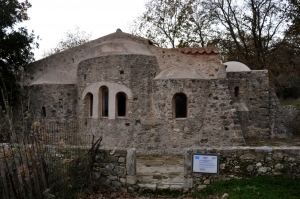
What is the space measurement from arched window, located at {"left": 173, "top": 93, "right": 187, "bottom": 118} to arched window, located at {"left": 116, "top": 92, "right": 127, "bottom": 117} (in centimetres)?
217

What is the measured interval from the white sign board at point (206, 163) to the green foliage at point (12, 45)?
10.3 meters

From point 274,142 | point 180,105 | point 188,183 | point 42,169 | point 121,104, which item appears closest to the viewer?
point 42,169

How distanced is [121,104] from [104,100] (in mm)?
852

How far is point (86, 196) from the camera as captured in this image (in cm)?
637

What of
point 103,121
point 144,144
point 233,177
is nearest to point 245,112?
point 144,144

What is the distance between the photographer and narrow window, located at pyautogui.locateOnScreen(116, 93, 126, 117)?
12.0 metres

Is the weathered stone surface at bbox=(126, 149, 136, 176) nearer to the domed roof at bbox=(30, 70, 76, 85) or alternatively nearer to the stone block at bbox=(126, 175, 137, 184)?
the stone block at bbox=(126, 175, 137, 184)

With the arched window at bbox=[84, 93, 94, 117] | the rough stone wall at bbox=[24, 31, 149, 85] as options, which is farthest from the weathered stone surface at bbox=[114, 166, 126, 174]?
the rough stone wall at bbox=[24, 31, 149, 85]

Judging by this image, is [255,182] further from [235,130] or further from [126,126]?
[126,126]

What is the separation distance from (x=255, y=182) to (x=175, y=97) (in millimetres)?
5902

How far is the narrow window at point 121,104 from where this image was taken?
1201cm

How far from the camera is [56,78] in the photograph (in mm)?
14352

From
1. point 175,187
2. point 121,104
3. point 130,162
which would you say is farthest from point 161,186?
point 121,104

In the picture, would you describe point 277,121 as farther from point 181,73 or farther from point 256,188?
point 256,188
